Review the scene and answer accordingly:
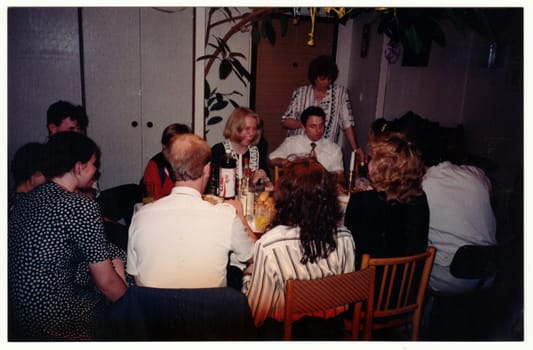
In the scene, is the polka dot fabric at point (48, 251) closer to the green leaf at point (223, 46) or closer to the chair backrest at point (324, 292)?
the chair backrest at point (324, 292)

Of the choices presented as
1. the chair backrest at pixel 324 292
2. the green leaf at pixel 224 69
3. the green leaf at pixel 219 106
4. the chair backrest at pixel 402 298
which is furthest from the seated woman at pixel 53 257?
the green leaf at pixel 224 69

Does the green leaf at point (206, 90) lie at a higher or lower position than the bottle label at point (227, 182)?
higher

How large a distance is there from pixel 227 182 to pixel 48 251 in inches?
38.4

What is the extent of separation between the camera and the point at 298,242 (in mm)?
1607

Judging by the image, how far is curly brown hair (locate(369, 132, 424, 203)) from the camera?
1907mm

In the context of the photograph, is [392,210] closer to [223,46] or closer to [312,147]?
[312,147]

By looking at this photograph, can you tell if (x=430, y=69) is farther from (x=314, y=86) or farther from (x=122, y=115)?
(x=122, y=115)

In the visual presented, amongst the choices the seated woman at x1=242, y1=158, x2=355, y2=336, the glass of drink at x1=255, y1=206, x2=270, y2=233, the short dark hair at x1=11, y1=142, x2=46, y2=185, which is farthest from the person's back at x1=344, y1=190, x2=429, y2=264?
the short dark hair at x1=11, y1=142, x2=46, y2=185

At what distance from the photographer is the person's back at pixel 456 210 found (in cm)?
210

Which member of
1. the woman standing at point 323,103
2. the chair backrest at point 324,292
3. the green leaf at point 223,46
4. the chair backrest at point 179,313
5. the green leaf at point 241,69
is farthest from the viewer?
the green leaf at point 241,69

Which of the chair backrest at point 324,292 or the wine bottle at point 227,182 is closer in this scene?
the chair backrest at point 324,292

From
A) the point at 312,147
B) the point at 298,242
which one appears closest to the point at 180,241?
the point at 298,242

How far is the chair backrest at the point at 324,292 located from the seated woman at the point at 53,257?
0.70 metres

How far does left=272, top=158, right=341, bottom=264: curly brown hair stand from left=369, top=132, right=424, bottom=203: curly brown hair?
37cm
